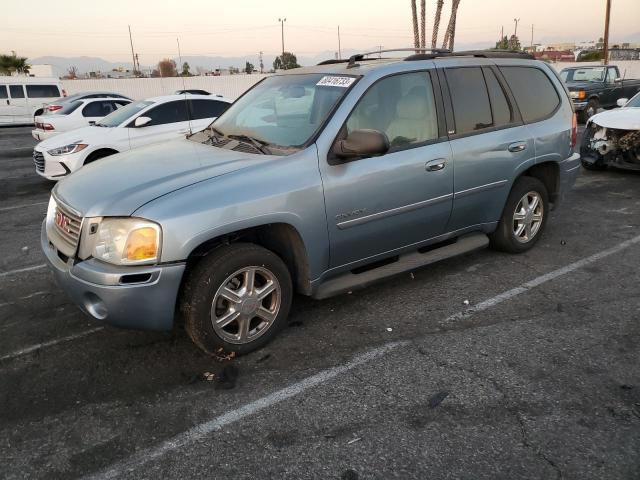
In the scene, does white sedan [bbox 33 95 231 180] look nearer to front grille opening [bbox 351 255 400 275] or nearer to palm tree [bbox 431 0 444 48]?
front grille opening [bbox 351 255 400 275]

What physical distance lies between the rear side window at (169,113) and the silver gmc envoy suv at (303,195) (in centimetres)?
484

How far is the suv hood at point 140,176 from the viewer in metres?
3.06

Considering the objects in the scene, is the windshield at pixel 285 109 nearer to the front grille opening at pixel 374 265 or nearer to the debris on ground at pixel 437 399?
the front grille opening at pixel 374 265

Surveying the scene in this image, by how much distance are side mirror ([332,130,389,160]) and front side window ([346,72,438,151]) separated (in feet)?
0.66

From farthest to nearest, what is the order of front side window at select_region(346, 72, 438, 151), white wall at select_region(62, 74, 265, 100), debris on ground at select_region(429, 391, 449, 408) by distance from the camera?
1. white wall at select_region(62, 74, 265, 100)
2. front side window at select_region(346, 72, 438, 151)
3. debris on ground at select_region(429, 391, 449, 408)

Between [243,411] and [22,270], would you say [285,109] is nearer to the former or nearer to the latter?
[243,411]

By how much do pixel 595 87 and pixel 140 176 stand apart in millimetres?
17200

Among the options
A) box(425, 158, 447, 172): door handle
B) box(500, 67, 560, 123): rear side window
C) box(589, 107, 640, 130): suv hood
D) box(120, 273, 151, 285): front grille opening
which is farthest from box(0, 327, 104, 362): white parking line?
box(589, 107, 640, 130): suv hood

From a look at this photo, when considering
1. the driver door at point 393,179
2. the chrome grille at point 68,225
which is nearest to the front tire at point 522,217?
the driver door at point 393,179

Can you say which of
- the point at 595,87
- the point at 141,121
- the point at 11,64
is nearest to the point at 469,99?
the point at 141,121

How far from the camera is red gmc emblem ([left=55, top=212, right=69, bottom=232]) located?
329cm

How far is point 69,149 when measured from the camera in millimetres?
8602

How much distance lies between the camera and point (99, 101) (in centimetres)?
1423

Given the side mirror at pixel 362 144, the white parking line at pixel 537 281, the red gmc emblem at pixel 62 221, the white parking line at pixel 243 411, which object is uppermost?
the side mirror at pixel 362 144
